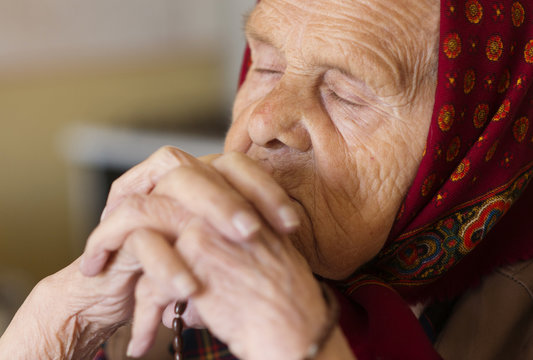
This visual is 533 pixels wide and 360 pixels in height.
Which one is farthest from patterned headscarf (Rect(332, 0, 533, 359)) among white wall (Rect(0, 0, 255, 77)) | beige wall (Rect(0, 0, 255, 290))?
white wall (Rect(0, 0, 255, 77))

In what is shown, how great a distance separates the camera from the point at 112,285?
86 cm

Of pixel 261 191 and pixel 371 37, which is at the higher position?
pixel 371 37

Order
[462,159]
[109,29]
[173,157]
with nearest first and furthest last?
[173,157], [462,159], [109,29]

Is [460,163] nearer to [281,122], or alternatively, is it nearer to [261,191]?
[281,122]

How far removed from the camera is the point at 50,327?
3.12ft

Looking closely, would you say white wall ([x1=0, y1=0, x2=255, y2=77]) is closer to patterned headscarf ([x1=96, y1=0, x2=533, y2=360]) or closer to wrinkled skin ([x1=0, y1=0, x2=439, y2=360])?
wrinkled skin ([x1=0, y1=0, x2=439, y2=360])

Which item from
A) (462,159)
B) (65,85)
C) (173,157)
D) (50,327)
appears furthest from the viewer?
(65,85)

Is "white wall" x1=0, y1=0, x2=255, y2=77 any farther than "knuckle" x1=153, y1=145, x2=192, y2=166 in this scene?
Yes

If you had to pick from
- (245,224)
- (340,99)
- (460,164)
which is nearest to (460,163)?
(460,164)

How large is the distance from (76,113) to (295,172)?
2902mm

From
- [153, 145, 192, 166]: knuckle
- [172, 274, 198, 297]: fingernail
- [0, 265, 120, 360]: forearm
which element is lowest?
[0, 265, 120, 360]: forearm

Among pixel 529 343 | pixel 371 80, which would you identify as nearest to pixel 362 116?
pixel 371 80

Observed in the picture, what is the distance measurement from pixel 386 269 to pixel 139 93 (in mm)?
3093

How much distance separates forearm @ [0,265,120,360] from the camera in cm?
94
